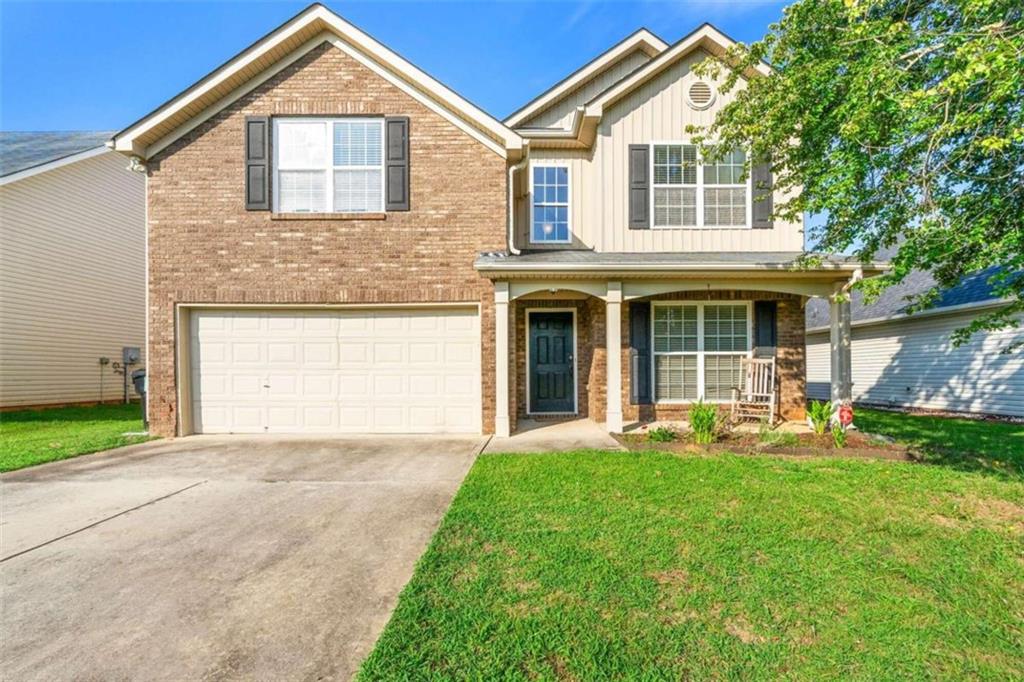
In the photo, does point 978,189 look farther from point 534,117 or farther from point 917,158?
point 534,117

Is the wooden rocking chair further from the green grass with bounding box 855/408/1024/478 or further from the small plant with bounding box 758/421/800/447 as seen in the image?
the green grass with bounding box 855/408/1024/478

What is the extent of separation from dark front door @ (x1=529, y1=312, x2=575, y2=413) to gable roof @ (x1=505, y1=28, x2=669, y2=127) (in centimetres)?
439

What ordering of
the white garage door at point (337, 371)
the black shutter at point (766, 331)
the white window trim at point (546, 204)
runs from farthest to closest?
the white window trim at point (546, 204)
the black shutter at point (766, 331)
the white garage door at point (337, 371)

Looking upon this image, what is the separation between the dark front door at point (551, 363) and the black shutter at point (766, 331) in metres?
3.55

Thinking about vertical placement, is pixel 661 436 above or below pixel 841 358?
below

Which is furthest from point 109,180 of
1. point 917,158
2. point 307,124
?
point 917,158

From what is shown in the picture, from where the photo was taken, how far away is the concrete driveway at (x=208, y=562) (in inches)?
94.0

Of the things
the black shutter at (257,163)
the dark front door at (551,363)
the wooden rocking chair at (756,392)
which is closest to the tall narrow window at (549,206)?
the dark front door at (551,363)

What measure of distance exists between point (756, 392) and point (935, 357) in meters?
6.35

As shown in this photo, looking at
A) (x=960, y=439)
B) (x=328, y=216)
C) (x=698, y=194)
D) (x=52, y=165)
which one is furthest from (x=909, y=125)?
(x=52, y=165)

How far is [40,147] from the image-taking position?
13453mm

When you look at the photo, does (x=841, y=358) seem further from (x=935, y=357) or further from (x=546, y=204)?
(x=546, y=204)

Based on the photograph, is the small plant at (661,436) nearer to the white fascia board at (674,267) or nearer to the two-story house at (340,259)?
the two-story house at (340,259)

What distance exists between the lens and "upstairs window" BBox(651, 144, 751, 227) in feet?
28.7
